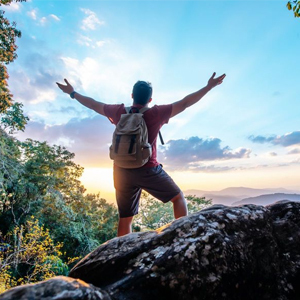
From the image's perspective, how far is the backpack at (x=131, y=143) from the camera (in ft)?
7.39

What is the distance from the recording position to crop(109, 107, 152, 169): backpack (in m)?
2.25

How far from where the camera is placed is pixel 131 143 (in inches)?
88.9

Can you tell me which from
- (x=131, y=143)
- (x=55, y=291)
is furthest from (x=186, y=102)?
→ (x=55, y=291)

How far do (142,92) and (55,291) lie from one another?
2185mm

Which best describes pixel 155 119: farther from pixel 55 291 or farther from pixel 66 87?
pixel 55 291

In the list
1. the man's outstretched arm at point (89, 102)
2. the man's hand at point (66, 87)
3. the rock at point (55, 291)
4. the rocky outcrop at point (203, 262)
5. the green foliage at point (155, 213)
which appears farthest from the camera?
the green foliage at point (155, 213)

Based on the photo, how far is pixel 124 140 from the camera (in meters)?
2.30

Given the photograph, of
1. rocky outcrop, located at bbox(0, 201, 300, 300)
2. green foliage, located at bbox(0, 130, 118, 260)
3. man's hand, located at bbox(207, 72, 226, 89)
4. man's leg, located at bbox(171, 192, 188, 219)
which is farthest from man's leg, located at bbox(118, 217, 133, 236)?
green foliage, located at bbox(0, 130, 118, 260)

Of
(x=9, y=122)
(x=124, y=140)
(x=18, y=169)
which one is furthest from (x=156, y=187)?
(x=18, y=169)

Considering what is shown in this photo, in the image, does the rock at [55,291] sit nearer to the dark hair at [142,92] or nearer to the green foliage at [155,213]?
the dark hair at [142,92]

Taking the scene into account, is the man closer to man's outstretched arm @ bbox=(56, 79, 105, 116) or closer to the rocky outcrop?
man's outstretched arm @ bbox=(56, 79, 105, 116)

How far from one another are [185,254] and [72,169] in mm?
19289

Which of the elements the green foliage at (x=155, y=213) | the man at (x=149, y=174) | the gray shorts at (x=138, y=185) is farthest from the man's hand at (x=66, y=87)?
the green foliage at (x=155, y=213)

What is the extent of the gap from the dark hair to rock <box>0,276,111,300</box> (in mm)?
2067
